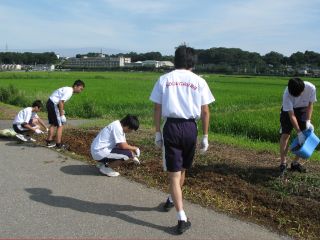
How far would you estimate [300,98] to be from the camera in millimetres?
6465

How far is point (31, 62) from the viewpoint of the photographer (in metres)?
147

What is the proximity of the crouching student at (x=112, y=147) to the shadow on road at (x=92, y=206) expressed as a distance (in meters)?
1.21

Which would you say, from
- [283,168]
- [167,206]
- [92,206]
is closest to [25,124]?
[92,206]

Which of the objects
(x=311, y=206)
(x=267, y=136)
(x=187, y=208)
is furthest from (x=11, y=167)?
(x=267, y=136)

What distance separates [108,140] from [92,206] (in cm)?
176

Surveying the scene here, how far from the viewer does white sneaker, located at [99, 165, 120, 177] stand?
678 cm

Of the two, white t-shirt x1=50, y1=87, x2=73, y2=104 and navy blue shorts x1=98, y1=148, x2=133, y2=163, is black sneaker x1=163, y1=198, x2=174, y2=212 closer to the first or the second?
navy blue shorts x1=98, y1=148, x2=133, y2=163

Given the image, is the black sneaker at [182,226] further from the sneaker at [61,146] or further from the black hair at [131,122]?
the sneaker at [61,146]

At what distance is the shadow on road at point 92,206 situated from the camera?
480 cm

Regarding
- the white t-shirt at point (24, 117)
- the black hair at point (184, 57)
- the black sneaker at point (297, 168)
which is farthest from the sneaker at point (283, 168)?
the white t-shirt at point (24, 117)

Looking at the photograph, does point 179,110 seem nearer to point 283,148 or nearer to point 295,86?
point 295,86

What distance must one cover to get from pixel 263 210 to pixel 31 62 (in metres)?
151

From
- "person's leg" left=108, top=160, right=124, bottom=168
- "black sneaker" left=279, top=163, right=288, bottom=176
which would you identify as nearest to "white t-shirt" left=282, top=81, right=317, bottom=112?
"black sneaker" left=279, top=163, right=288, bottom=176

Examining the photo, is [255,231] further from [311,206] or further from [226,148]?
[226,148]
